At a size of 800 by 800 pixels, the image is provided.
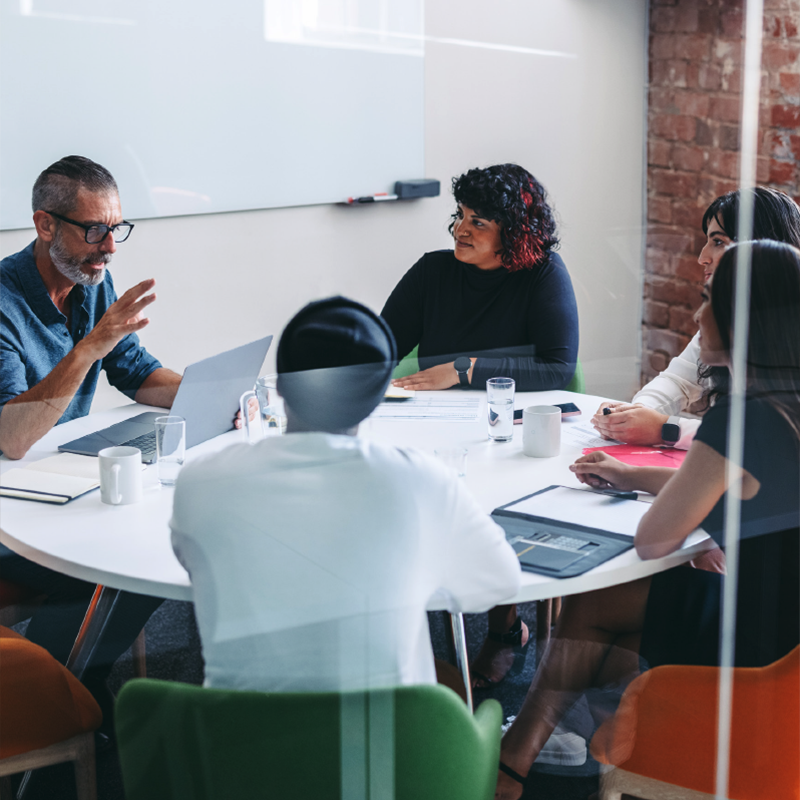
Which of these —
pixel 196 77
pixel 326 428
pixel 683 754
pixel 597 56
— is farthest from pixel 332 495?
pixel 597 56

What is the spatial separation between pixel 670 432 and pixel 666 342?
0.29 metres

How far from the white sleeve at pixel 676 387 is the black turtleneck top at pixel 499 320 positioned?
0.19 meters

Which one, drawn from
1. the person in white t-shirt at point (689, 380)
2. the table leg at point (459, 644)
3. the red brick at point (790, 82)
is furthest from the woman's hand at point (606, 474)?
the red brick at point (790, 82)

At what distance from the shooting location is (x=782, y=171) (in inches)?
75.8

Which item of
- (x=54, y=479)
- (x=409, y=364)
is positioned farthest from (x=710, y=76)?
(x=54, y=479)

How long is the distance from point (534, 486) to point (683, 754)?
0.52m

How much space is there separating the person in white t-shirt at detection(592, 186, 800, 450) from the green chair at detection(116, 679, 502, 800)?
0.80m

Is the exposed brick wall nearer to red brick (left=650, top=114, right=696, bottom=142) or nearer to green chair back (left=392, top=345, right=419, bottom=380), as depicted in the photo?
red brick (left=650, top=114, right=696, bottom=142)

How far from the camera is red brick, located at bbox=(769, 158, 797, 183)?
6.26 ft

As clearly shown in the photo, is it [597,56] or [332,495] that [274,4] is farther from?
[332,495]

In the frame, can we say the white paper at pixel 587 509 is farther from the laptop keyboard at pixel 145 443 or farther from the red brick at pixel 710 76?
the red brick at pixel 710 76

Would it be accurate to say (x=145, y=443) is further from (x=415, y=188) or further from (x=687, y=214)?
(x=687, y=214)

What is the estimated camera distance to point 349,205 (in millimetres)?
1732

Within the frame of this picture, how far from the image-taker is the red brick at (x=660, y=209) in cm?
191
